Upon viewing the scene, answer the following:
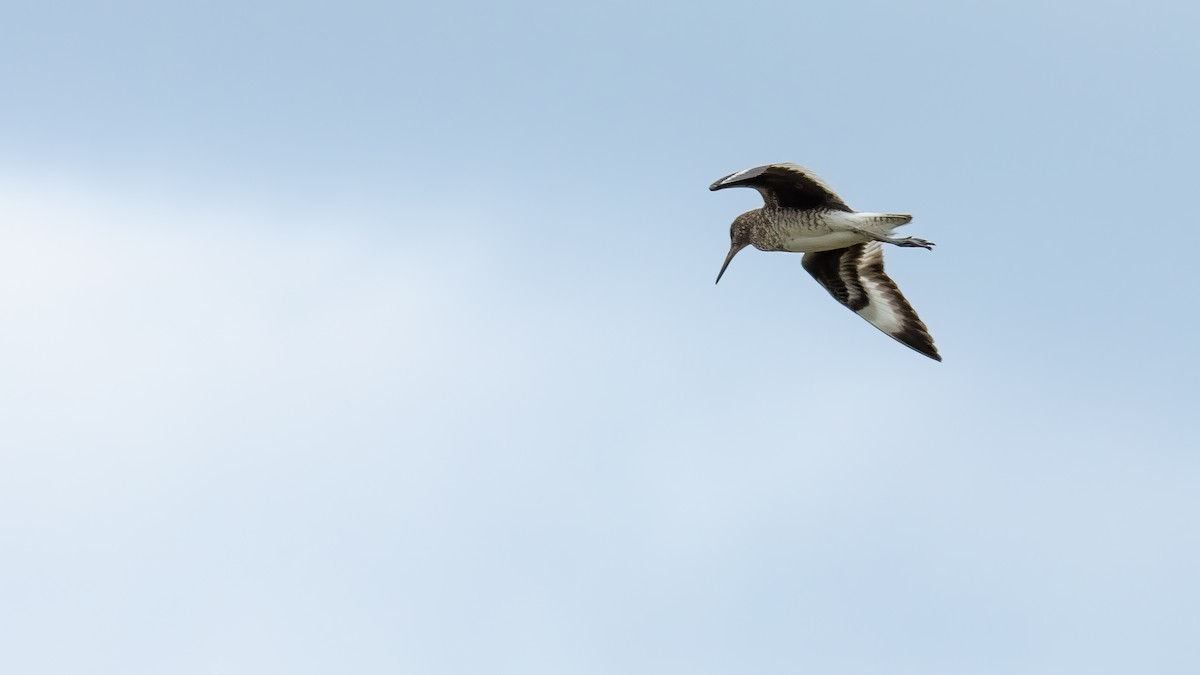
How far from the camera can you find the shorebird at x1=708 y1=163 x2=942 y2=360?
786 inches

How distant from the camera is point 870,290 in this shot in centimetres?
2323

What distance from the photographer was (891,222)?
64.7 ft

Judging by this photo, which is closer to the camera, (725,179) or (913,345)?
(725,179)

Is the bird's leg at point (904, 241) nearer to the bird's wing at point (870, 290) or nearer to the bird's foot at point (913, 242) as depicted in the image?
the bird's foot at point (913, 242)

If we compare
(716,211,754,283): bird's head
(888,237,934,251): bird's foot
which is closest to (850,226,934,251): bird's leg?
(888,237,934,251): bird's foot

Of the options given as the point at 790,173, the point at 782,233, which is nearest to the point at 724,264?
the point at 782,233

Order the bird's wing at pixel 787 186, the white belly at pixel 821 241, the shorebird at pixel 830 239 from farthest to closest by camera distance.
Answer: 1. the white belly at pixel 821 241
2. the shorebird at pixel 830 239
3. the bird's wing at pixel 787 186

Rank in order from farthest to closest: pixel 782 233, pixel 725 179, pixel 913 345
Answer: pixel 913 345, pixel 782 233, pixel 725 179

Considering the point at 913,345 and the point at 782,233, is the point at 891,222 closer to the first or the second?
the point at 782,233

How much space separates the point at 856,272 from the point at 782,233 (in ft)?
8.58

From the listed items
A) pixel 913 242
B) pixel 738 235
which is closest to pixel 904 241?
pixel 913 242

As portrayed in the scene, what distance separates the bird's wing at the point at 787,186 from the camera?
19.3 m

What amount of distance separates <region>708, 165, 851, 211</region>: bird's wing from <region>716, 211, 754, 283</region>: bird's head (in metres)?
0.73

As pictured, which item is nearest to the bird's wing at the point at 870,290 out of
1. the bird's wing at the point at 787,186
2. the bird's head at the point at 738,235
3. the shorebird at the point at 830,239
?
the shorebird at the point at 830,239
